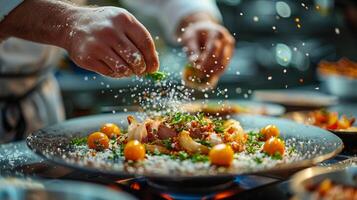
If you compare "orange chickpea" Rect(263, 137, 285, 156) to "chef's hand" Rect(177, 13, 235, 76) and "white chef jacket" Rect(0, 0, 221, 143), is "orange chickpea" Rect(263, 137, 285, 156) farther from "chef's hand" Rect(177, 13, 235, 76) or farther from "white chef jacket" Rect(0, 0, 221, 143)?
"white chef jacket" Rect(0, 0, 221, 143)

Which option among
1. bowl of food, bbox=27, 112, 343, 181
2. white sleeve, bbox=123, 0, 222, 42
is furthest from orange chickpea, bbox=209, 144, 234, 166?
white sleeve, bbox=123, 0, 222, 42

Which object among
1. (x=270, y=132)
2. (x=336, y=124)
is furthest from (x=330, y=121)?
(x=270, y=132)

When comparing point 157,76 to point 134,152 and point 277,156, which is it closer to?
point 134,152

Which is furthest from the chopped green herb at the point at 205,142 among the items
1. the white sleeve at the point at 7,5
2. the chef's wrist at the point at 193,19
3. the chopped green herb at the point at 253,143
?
the chef's wrist at the point at 193,19

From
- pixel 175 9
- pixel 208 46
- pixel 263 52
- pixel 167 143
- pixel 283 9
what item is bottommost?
pixel 167 143

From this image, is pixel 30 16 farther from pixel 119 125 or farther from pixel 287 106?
pixel 287 106
